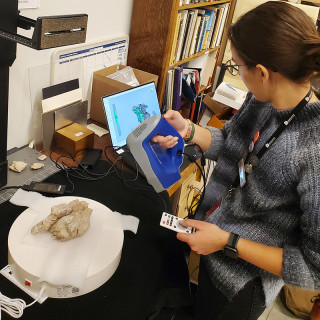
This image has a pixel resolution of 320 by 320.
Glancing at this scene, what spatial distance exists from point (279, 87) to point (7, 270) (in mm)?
905

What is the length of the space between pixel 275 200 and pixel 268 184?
0.16 feet

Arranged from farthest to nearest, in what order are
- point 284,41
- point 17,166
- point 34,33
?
point 17,166
point 284,41
point 34,33

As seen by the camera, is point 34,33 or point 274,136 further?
point 274,136

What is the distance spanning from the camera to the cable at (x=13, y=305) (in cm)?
77

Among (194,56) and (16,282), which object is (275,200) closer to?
(16,282)

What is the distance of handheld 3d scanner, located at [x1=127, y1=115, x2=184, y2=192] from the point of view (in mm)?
1067

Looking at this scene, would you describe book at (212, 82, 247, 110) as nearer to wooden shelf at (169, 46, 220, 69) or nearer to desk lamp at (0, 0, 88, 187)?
wooden shelf at (169, 46, 220, 69)

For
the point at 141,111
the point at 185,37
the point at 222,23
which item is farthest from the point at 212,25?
the point at 141,111

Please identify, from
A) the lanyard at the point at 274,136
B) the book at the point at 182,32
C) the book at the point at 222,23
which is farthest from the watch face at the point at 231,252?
the book at the point at 222,23

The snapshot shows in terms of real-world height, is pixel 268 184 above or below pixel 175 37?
below

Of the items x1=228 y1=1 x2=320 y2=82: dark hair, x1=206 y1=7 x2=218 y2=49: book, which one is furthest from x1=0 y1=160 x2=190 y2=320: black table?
x1=206 y1=7 x2=218 y2=49: book

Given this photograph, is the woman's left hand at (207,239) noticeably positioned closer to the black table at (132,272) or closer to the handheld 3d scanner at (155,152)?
the black table at (132,272)

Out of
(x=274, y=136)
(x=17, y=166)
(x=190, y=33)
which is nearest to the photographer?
(x=274, y=136)

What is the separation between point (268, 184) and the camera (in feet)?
2.92
